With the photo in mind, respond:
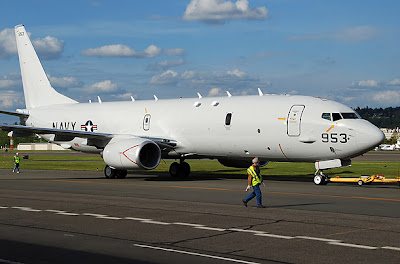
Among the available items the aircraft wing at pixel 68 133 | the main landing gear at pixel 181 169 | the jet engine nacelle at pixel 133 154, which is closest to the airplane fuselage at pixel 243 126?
the aircraft wing at pixel 68 133

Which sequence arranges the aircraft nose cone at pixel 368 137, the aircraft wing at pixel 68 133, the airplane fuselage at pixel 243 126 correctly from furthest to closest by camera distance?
1. the aircraft wing at pixel 68 133
2. the airplane fuselage at pixel 243 126
3. the aircraft nose cone at pixel 368 137

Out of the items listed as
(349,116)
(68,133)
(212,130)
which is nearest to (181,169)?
(212,130)

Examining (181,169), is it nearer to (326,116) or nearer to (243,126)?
(243,126)

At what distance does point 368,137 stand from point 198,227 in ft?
45.3

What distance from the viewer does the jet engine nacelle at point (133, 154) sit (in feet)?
98.7

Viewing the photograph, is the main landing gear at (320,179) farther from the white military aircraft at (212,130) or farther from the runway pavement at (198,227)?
the runway pavement at (198,227)

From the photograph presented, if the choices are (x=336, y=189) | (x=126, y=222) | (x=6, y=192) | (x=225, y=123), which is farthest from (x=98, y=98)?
(x=126, y=222)

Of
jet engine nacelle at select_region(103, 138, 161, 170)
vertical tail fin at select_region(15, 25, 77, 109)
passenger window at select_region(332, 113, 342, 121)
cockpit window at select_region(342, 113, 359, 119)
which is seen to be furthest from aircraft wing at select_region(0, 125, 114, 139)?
cockpit window at select_region(342, 113, 359, 119)

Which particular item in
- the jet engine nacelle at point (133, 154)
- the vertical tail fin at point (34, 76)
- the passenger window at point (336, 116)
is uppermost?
the vertical tail fin at point (34, 76)

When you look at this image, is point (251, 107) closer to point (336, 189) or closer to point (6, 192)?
point (336, 189)

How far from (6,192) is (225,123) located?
38.7 ft

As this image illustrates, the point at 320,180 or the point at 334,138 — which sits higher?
the point at 334,138

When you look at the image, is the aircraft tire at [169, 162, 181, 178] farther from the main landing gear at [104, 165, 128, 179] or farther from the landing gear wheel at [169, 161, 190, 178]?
the main landing gear at [104, 165, 128, 179]

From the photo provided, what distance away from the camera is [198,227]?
1427 cm
